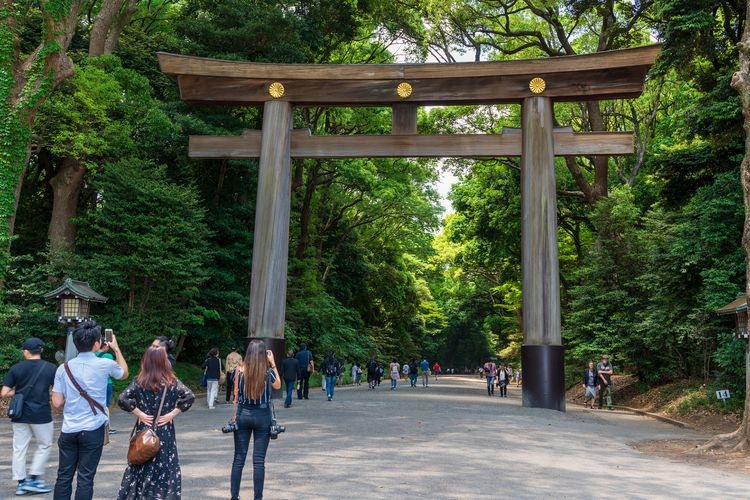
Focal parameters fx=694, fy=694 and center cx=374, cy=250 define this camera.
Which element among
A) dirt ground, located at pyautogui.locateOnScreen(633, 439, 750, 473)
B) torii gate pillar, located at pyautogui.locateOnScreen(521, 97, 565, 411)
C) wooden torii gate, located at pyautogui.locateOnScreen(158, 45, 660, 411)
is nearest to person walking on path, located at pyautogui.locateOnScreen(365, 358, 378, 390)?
wooden torii gate, located at pyautogui.locateOnScreen(158, 45, 660, 411)

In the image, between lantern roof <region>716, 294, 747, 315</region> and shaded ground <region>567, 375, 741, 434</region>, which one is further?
shaded ground <region>567, 375, 741, 434</region>

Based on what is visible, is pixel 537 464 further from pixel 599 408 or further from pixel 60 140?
pixel 60 140

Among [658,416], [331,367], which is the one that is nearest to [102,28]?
[331,367]

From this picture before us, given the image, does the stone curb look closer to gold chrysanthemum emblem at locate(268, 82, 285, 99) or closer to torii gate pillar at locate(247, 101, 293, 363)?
torii gate pillar at locate(247, 101, 293, 363)

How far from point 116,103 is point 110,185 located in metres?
2.55

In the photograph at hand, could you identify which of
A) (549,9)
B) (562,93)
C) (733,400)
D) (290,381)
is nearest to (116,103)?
(290,381)

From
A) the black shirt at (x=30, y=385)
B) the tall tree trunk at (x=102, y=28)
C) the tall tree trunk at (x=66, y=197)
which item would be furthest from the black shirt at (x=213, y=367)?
the tall tree trunk at (x=102, y=28)

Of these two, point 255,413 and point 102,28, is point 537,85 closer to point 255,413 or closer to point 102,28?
point 255,413

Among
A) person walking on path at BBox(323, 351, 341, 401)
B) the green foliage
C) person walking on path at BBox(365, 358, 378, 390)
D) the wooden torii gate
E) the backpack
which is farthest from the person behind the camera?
person walking on path at BBox(365, 358, 378, 390)

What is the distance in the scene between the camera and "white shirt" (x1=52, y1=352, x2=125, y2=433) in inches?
208

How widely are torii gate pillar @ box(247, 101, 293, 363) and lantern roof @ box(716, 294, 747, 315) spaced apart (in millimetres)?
10026

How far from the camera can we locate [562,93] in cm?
1677

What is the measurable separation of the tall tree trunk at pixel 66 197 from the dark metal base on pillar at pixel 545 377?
1415 cm

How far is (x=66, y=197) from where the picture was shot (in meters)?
21.6
